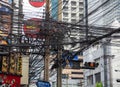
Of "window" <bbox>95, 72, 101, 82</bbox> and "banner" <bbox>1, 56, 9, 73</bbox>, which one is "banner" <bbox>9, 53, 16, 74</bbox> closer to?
"banner" <bbox>1, 56, 9, 73</bbox>

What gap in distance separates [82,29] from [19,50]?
5.25 metres

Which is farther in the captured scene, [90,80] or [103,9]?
[90,80]

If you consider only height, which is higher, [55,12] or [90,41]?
[55,12]

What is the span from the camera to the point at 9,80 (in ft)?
62.2

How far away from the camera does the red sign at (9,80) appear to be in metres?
18.6

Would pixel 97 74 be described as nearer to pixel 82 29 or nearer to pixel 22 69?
pixel 22 69

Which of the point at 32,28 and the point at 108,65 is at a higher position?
the point at 32,28

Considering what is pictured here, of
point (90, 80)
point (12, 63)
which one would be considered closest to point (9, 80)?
point (12, 63)

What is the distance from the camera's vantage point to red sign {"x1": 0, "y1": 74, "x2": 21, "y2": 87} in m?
18.6

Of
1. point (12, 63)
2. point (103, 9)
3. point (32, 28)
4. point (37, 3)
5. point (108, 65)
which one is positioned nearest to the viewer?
point (103, 9)

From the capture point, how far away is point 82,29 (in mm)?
16266

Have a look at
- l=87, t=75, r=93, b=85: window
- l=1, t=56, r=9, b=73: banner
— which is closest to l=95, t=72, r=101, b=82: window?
l=87, t=75, r=93, b=85: window

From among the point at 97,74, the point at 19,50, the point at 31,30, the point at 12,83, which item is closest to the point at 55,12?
the point at 31,30

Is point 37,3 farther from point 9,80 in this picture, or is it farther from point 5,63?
point 9,80
